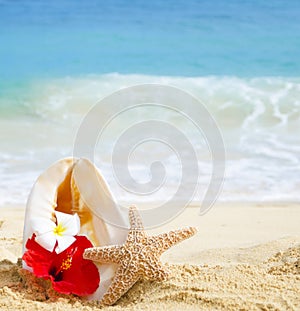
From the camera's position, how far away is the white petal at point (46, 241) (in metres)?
2.21

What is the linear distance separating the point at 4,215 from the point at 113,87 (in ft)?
17.7

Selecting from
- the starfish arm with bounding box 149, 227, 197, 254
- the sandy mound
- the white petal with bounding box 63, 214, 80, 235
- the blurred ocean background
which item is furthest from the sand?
the blurred ocean background

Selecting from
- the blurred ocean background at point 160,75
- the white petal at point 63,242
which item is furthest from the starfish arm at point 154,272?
the blurred ocean background at point 160,75

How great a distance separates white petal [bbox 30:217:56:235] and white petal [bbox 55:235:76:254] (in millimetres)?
63

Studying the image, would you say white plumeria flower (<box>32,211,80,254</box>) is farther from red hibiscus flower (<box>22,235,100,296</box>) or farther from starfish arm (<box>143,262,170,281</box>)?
starfish arm (<box>143,262,170,281</box>)

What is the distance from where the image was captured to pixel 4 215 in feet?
13.9

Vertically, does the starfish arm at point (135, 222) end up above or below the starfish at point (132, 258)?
above

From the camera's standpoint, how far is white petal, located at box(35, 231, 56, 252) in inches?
86.9

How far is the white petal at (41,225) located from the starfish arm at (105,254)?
0.75 feet

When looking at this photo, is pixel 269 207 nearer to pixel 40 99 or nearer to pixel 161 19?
pixel 40 99

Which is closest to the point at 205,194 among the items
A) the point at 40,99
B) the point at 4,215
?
the point at 4,215

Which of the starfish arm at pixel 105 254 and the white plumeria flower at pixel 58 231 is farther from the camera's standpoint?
the white plumeria flower at pixel 58 231

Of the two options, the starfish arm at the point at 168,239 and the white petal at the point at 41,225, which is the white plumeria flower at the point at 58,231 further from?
the starfish arm at the point at 168,239

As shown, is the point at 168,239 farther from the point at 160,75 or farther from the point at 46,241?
the point at 160,75
